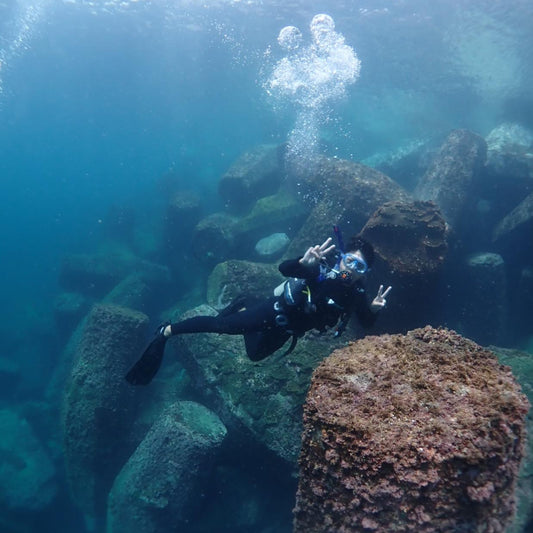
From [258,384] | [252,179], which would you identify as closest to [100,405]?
[258,384]

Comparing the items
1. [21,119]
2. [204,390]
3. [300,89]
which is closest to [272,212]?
[204,390]

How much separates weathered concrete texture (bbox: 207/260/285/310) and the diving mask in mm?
4496

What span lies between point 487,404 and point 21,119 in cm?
8912

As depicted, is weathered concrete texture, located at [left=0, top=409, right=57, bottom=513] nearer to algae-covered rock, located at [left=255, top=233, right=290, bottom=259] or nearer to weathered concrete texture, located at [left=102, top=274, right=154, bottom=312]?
weathered concrete texture, located at [left=102, top=274, right=154, bottom=312]

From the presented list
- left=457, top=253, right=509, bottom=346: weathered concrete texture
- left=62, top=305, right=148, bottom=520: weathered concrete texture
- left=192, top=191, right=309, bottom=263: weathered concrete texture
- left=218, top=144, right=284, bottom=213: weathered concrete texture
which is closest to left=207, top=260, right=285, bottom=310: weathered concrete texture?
left=62, top=305, right=148, bottom=520: weathered concrete texture

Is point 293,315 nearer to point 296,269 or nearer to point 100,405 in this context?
point 296,269

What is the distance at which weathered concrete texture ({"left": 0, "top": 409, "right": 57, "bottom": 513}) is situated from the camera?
33.0 feet

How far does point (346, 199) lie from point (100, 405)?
8133 mm

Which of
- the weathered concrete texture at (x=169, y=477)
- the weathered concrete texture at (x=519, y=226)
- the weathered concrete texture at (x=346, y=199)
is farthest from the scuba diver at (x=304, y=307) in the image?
the weathered concrete texture at (x=519, y=226)

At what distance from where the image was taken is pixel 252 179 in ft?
53.9

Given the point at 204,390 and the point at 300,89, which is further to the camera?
the point at 300,89

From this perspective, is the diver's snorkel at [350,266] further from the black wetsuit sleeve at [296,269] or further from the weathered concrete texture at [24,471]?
the weathered concrete texture at [24,471]

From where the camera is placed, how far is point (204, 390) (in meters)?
7.07

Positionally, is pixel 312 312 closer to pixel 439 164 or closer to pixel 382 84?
pixel 439 164
